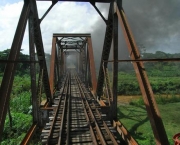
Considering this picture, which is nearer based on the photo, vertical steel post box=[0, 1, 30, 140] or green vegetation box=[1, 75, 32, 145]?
vertical steel post box=[0, 1, 30, 140]

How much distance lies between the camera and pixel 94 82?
1203 centimetres

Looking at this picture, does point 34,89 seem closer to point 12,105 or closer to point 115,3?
point 115,3

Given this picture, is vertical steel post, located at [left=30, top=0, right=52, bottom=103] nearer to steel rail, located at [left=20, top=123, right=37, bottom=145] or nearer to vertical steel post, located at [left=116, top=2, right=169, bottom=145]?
steel rail, located at [left=20, top=123, right=37, bottom=145]

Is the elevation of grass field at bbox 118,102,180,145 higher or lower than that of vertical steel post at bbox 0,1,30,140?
lower

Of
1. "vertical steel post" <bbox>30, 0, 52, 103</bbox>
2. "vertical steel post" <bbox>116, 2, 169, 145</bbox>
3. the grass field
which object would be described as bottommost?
the grass field

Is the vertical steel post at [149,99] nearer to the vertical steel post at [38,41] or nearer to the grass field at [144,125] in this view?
the vertical steel post at [38,41]

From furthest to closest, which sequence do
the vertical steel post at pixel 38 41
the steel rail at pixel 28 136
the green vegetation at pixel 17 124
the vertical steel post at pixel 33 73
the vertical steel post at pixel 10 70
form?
the green vegetation at pixel 17 124 < the vertical steel post at pixel 38 41 < the vertical steel post at pixel 33 73 < the steel rail at pixel 28 136 < the vertical steel post at pixel 10 70

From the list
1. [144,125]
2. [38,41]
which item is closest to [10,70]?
[38,41]

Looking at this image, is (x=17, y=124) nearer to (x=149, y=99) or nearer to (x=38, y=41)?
(x=38, y=41)

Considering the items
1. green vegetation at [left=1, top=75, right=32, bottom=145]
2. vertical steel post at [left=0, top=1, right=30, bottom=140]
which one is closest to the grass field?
green vegetation at [left=1, top=75, right=32, bottom=145]

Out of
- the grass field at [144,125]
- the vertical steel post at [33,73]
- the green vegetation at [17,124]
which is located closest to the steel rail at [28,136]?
the vertical steel post at [33,73]

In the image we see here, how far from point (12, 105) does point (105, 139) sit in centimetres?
1331

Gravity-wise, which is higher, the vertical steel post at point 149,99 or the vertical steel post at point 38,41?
the vertical steel post at point 38,41

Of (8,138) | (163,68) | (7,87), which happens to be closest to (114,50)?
(7,87)
